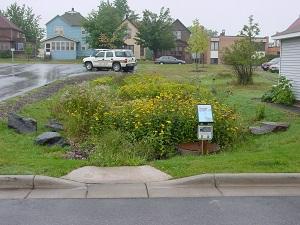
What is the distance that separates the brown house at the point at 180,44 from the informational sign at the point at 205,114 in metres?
75.9

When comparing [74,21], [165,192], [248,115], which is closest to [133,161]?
[165,192]

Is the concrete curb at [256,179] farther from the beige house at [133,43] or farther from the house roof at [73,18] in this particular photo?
the house roof at [73,18]

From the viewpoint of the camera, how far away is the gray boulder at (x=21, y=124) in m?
10.9

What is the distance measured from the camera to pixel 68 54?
85375 millimetres

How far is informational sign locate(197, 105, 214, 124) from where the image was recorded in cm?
844

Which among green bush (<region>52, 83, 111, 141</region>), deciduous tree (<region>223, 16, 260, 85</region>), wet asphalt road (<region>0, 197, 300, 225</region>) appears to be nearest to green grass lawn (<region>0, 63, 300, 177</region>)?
green bush (<region>52, 83, 111, 141</region>)

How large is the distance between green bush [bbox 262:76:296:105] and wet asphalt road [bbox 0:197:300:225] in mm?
11220

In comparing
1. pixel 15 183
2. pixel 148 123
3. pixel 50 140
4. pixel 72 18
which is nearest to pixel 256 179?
pixel 148 123

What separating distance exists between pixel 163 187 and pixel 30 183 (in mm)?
1833

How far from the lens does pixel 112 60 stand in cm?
4297

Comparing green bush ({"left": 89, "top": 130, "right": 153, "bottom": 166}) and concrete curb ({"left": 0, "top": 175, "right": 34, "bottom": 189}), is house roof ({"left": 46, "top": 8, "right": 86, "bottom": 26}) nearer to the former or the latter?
green bush ({"left": 89, "top": 130, "right": 153, "bottom": 166})

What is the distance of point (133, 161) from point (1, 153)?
236cm

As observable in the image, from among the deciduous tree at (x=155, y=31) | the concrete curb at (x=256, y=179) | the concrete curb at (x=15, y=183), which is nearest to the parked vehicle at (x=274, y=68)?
the deciduous tree at (x=155, y=31)

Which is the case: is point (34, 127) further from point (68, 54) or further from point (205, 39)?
point (68, 54)
